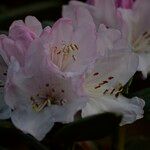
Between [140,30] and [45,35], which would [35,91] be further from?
[140,30]

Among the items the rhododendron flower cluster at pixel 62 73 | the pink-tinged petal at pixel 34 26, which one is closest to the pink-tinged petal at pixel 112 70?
the rhododendron flower cluster at pixel 62 73

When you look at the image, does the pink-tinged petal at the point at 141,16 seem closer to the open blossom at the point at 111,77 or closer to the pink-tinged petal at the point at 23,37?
the open blossom at the point at 111,77

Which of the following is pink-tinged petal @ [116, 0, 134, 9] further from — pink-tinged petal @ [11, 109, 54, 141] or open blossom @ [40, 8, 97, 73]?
pink-tinged petal @ [11, 109, 54, 141]

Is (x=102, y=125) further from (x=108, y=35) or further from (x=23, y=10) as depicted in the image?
(x=23, y=10)

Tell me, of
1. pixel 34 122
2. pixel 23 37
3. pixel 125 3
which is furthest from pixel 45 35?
pixel 125 3

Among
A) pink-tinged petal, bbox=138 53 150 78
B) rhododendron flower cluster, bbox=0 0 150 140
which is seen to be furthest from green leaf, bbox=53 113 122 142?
pink-tinged petal, bbox=138 53 150 78

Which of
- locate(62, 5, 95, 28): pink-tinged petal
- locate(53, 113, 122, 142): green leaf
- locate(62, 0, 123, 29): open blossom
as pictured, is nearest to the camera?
locate(53, 113, 122, 142): green leaf
